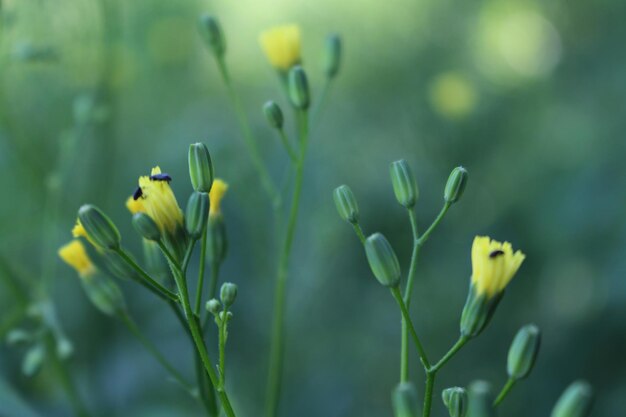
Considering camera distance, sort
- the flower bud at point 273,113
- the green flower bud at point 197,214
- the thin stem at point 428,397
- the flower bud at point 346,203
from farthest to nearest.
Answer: the flower bud at point 273,113, the flower bud at point 346,203, the green flower bud at point 197,214, the thin stem at point 428,397

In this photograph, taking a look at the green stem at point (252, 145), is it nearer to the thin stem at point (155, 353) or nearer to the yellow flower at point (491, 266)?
the thin stem at point (155, 353)

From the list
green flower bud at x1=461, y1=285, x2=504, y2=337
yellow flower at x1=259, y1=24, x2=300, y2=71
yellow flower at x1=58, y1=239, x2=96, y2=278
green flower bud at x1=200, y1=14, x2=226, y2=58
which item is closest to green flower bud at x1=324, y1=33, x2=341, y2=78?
yellow flower at x1=259, y1=24, x2=300, y2=71

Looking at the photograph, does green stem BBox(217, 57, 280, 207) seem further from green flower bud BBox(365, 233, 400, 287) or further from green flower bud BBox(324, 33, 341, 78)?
green flower bud BBox(365, 233, 400, 287)

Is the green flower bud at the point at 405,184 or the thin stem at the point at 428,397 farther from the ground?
the green flower bud at the point at 405,184

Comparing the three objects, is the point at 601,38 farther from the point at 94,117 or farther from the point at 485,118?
the point at 94,117

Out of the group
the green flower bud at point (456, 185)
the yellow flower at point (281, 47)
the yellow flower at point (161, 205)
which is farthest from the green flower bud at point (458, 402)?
the yellow flower at point (281, 47)
